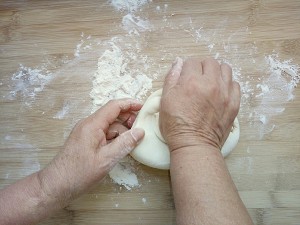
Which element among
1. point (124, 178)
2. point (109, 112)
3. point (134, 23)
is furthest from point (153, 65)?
point (124, 178)

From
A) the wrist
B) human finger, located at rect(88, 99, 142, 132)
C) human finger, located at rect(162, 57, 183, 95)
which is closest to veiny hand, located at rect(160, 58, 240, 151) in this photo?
human finger, located at rect(162, 57, 183, 95)

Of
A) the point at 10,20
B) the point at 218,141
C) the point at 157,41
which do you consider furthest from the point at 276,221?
the point at 10,20

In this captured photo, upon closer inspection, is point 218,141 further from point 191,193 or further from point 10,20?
point 10,20

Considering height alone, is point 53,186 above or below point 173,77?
below

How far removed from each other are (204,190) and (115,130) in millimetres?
379

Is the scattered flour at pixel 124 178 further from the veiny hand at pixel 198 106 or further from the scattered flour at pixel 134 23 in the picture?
the scattered flour at pixel 134 23

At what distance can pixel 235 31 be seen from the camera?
1195 mm

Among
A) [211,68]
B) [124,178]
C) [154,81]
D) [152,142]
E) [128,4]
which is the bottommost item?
[124,178]

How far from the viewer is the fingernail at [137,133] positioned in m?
1.00

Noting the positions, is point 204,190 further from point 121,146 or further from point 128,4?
point 128,4

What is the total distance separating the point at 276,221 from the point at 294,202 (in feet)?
0.27

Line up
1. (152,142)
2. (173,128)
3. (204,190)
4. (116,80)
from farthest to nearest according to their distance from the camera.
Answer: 1. (116,80)
2. (152,142)
3. (173,128)
4. (204,190)

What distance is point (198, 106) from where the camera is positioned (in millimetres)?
923

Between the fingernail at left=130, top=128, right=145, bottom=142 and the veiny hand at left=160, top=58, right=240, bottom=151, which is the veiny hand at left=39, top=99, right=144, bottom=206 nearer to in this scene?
the fingernail at left=130, top=128, right=145, bottom=142
